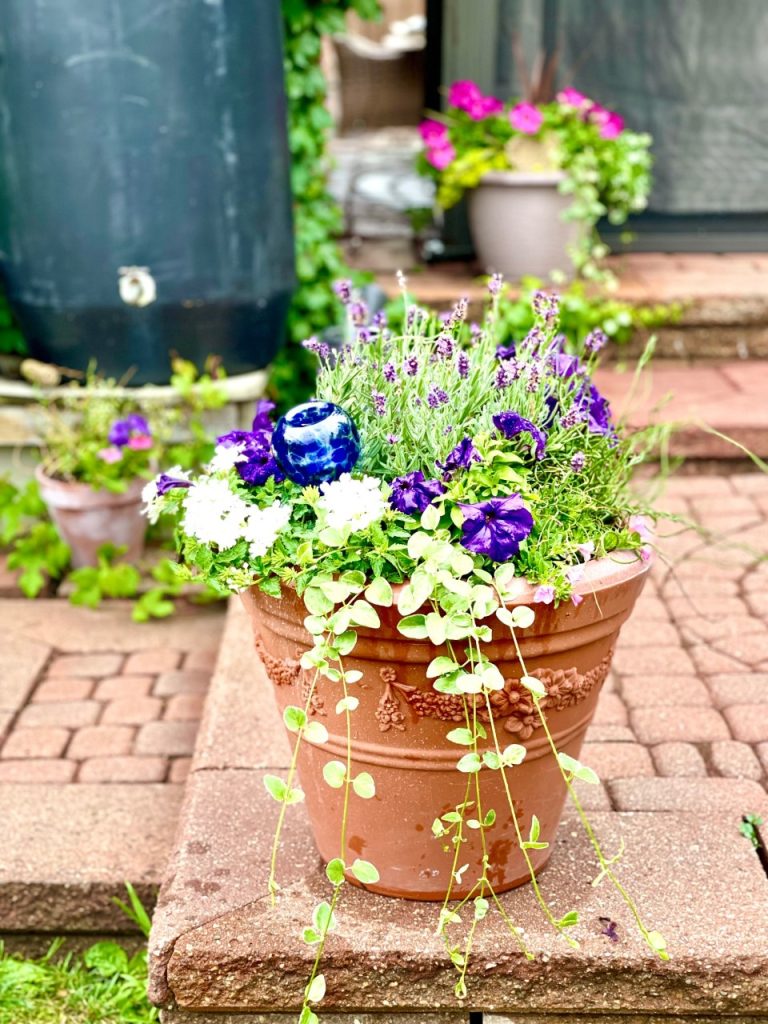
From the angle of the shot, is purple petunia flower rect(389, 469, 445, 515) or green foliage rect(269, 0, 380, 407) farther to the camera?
green foliage rect(269, 0, 380, 407)

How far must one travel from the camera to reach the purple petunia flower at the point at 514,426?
59.8 inches

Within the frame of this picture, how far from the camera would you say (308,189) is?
3873 millimetres

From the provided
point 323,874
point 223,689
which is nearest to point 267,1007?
point 323,874

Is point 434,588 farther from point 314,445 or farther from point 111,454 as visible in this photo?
point 111,454

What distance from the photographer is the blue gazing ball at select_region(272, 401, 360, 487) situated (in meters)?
1.52

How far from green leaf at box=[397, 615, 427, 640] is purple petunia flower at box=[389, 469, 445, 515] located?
0.14 meters

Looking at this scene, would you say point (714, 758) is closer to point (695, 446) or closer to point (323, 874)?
point (323, 874)

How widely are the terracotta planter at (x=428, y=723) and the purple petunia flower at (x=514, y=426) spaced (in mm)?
188

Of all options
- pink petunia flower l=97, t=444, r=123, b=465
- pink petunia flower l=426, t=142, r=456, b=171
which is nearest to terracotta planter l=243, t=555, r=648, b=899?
pink petunia flower l=97, t=444, r=123, b=465

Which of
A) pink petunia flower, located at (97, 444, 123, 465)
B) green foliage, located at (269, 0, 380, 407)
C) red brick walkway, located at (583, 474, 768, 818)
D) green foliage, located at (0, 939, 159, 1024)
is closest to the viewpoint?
green foliage, located at (0, 939, 159, 1024)

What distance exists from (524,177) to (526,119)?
20cm

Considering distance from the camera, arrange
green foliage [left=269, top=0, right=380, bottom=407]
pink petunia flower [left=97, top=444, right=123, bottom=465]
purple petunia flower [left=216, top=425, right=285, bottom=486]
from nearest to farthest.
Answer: purple petunia flower [left=216, top=425, right=285, bottom=486] → pink petunia flower [left=97, top=444, right=123, bottom=465] → green foliage [left=269, top=0, right=380, bottom=407]

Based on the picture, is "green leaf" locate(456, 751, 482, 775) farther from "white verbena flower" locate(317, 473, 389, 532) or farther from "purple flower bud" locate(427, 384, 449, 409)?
"purple flower bud" locate(427, 384, 449, 409)

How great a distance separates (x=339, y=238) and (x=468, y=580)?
4.15 meters
